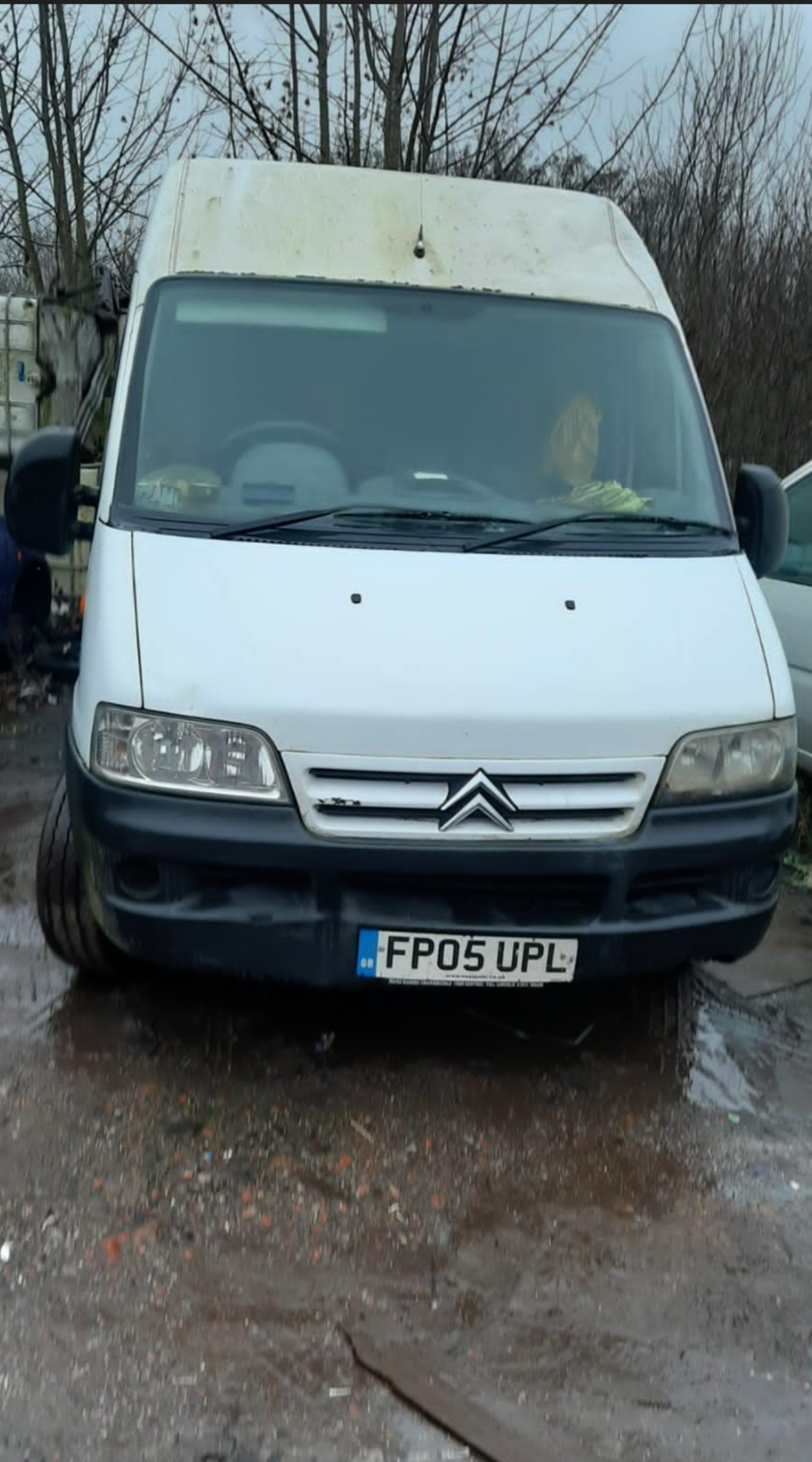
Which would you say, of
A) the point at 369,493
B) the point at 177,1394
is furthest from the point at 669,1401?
the point at 369,493

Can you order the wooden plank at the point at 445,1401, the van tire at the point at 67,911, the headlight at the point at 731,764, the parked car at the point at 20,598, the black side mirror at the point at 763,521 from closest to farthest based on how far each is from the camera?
1. the wooden plank at the point at 445,1401
2. the headlight at the point at 731,764
3. the van tire at the point at 67,911
4. the black side mirror at the point at 763,521
5. the parked car at the point at 20,598

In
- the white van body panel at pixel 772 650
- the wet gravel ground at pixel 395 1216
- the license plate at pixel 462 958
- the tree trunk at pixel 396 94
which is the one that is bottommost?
the wet gravel ground at pixel 395 1216

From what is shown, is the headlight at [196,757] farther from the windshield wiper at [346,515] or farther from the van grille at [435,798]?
the windshield wiper at [346,515]

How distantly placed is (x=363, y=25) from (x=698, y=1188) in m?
8.50

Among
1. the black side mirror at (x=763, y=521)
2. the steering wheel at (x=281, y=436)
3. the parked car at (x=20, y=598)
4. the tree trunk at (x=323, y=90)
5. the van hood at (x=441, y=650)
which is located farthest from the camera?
the tree trunk at (x=323, y=90)

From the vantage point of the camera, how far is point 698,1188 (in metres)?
3.12

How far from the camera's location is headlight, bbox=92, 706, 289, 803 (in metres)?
2.99

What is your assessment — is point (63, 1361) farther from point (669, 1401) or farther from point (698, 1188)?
point (698, 1188)

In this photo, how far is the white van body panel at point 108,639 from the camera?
3.06 m

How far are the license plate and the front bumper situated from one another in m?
0.03

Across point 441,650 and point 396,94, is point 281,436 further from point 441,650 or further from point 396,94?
point 396,94

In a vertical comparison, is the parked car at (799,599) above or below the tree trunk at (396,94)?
below

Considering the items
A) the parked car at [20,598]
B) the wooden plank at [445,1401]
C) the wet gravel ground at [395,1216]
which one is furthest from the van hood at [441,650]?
the parked car at [20,598]

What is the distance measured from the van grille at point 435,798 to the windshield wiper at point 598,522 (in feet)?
2.61
